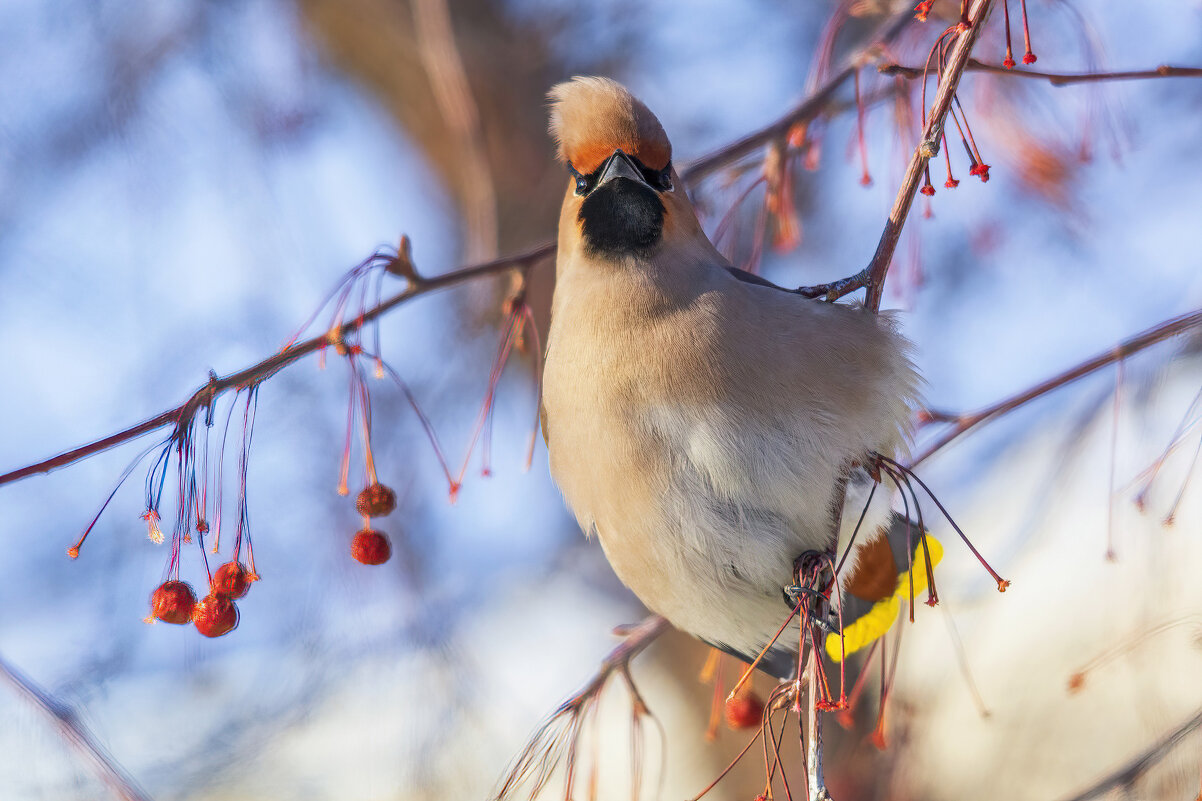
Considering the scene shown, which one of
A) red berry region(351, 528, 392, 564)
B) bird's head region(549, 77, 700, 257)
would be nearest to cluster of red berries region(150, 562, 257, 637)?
red berry region(351, 528, 392, 564)

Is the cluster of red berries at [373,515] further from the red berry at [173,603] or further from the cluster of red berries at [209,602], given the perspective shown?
the red berry at [173,603]

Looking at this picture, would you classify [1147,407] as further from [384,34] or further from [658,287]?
[384,34]

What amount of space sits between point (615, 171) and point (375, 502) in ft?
2.74

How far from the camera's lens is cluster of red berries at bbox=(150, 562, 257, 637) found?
6.46 ft

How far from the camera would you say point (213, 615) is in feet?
6.54

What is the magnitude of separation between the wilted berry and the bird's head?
72cm

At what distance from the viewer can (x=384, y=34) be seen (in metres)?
4.93

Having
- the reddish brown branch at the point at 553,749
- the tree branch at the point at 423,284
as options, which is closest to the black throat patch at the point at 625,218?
the tree branch at the point at 423,284

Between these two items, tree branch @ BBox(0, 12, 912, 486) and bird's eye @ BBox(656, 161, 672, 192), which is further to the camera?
bird's eye @ BBox(656, 161, 672, 192)

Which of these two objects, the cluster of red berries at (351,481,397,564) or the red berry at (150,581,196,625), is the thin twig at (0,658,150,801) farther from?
the cluster of red berries at (351,481,397,564)

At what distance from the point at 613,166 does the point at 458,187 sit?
121 inches

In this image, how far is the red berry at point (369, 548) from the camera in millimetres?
2193

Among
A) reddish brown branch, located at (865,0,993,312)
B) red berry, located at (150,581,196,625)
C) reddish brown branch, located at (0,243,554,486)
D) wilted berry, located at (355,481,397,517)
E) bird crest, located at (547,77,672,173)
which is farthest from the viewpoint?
bird crest, located at (547,77,672,173)

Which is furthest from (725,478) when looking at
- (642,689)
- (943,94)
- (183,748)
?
(642,689)
